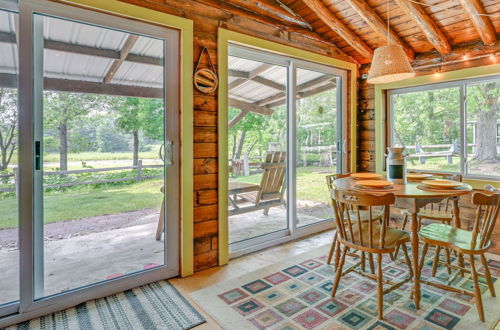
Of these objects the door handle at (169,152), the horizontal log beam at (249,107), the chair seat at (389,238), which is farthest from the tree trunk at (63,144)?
the chair seat at (389,238)

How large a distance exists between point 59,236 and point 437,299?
276 centimetres

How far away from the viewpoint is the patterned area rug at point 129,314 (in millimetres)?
1929

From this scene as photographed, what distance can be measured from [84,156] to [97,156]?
88mm

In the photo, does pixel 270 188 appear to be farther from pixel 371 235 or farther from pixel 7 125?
pixel 7 125

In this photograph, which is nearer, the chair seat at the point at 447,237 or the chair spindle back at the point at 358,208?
the chair spindle back at the point at 358,208

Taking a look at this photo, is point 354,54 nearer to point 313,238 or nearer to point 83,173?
point 313,238

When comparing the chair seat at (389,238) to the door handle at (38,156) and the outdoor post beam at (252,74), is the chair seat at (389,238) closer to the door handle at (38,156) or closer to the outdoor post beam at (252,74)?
the outdoor post beam at (252,74)

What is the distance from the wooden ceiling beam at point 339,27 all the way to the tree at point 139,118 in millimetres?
1865

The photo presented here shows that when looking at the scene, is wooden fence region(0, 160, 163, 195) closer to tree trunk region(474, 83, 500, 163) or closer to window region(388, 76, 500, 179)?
window region(388, 76, 500, 179)

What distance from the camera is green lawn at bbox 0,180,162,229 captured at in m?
1.99

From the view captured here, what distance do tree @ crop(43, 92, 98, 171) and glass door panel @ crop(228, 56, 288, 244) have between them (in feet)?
4.22

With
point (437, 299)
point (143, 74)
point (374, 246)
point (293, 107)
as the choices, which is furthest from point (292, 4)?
point (437, 299)

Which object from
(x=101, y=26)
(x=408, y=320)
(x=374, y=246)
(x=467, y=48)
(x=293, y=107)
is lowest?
(x=408, y=320)

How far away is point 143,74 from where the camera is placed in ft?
8.13
